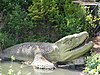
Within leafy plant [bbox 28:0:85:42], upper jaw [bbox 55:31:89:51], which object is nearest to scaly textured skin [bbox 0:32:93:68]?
upper jaw [bbox 55:31:89:51]

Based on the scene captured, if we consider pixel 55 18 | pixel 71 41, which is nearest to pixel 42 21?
pixel 55 18

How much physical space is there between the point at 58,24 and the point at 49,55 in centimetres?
227

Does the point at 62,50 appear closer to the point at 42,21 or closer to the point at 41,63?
the point at 41,63

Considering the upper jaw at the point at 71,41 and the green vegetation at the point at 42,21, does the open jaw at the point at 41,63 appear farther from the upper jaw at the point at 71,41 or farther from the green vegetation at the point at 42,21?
the green vegetation at the point at 42,21

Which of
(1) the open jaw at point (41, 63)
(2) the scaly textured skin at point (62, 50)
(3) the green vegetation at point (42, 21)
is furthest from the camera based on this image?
(3) the green vegetation at point (42, 21)

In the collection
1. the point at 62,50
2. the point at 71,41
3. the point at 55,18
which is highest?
the point at 55,18

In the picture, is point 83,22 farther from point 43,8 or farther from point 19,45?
point 19,45

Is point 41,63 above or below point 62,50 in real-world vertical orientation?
below

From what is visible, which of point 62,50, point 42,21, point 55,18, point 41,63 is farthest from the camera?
point 42,21

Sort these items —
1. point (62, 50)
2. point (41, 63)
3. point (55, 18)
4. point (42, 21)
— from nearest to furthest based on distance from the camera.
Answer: point (41, 63) → point (62, 50) → point (55, 18) → point (42, 21)

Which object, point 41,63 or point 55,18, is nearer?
point 41,63

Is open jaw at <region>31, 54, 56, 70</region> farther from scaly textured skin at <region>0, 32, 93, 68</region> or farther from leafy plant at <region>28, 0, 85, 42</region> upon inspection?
leafy plant at <region>28, 0, 85, 42</region>

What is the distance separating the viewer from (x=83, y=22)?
12.4m

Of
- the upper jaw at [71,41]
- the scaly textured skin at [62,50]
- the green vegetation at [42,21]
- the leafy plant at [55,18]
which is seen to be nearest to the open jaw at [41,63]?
the scaly textured skin at [62,50]
